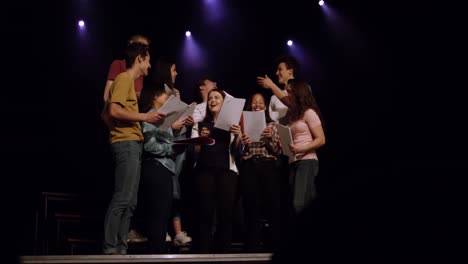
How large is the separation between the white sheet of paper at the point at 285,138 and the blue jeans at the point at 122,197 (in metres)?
0.97

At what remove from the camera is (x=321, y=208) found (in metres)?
0.80

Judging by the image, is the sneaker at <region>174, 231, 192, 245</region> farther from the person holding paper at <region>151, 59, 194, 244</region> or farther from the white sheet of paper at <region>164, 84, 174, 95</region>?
the white sheet of paper at <region>164, 84, 174, 95</region>

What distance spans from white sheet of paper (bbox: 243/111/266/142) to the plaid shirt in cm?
6

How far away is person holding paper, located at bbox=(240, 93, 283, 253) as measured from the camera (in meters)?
4.01

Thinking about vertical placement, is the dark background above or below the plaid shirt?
above

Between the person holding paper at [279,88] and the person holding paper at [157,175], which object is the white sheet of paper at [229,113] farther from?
the person holding paper at [279,88]

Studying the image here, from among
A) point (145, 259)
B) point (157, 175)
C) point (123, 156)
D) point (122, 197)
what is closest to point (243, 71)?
point (157, 175)

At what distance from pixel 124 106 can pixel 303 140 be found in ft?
4.07

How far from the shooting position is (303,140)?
4098 millimetres

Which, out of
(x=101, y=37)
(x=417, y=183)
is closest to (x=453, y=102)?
(x=101, y=37)

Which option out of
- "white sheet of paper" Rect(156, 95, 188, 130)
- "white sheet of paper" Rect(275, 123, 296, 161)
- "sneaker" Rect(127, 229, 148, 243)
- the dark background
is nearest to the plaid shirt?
"white sheet of paper" Rect(275, 123, 296, 161)

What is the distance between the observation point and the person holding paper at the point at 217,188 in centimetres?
386

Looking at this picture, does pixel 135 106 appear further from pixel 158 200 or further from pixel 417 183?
pixel 417 183

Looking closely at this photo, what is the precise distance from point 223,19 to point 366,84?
1710mm
